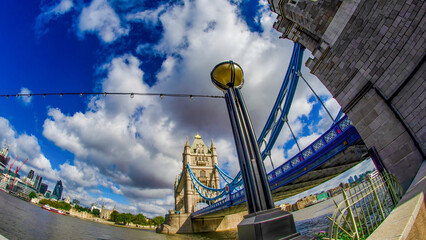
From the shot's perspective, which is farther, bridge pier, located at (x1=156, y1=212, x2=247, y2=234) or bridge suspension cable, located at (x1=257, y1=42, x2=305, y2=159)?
bridge pier, located at (x1=156, y1=212, x2=247, y2=234)

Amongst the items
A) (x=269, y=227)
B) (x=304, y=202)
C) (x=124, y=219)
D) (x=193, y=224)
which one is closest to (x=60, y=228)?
(x=193, y=224)

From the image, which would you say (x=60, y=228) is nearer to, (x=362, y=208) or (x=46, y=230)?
(x=46, y=230)

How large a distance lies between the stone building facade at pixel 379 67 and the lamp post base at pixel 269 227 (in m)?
5.43

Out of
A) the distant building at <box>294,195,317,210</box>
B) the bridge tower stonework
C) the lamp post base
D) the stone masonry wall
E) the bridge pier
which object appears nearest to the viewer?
the lamp post base

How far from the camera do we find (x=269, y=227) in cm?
188

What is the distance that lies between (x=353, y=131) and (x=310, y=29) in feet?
16.3

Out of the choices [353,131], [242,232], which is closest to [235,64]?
[242,232]

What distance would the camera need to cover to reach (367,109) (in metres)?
6.17

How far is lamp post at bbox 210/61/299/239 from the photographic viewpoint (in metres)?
1.91

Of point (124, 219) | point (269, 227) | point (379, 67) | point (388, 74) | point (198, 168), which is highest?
point (198, 168)

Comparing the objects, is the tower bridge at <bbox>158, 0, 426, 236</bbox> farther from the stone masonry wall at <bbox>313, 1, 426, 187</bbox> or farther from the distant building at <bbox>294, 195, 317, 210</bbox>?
the distant building at <bbox>294, 195, 317, 210</bbox>

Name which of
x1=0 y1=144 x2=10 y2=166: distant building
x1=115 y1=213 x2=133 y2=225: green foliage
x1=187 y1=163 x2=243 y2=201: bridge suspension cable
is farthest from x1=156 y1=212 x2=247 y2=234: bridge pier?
x1=0 y1=144 x2=10 y2=166: distant building

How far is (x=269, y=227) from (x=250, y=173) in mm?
680

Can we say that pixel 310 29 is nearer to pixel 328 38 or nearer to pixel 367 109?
pixel 328 38
